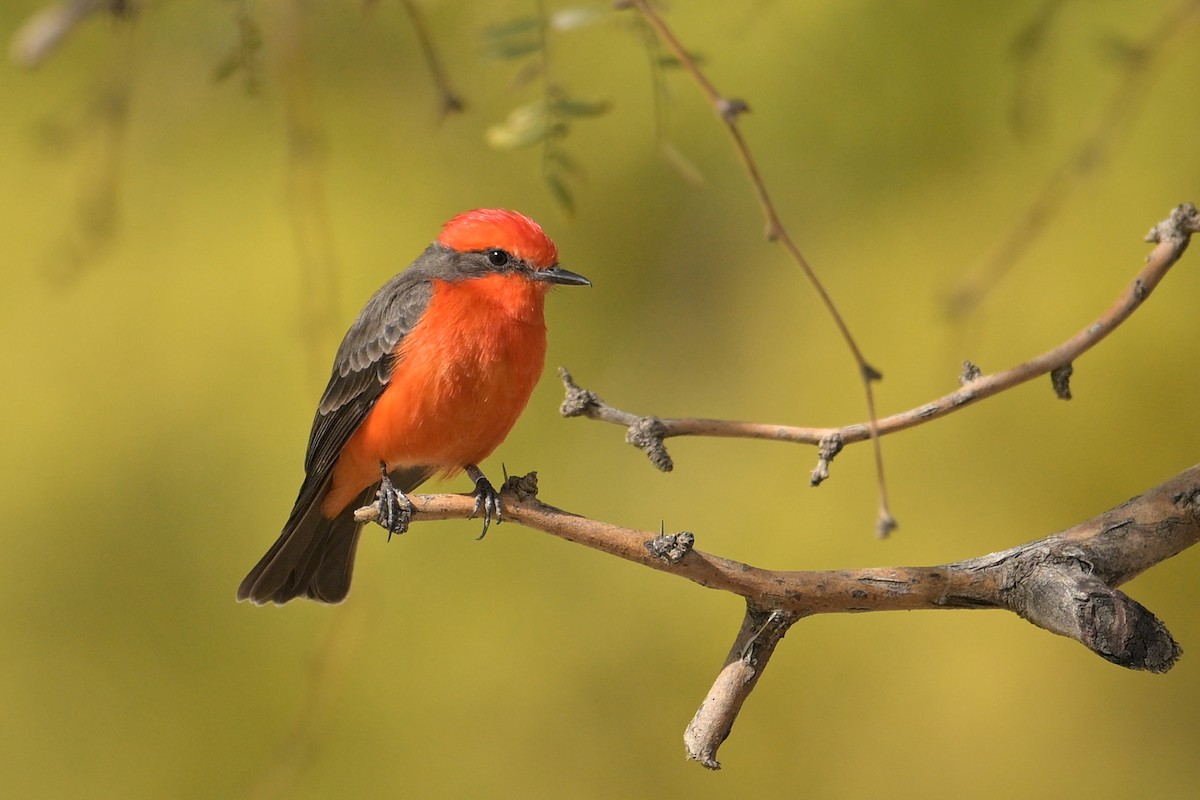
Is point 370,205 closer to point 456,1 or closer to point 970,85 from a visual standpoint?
point 456,1

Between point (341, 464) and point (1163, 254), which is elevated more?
point (1163, 254)

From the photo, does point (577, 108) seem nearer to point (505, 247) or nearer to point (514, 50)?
point (514, 50)

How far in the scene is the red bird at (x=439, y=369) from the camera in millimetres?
2891

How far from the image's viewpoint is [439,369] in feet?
9.50

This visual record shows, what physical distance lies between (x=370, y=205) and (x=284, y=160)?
0.30 m

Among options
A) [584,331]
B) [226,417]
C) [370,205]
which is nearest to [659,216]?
[584,331]

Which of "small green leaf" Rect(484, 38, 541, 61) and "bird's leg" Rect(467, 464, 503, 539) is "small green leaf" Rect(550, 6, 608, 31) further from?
"bird's leg" Rect(467, 464, 503, 539)

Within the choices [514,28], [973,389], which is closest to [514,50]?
[514,28]

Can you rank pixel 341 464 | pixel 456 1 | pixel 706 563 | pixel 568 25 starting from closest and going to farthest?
pixel 706 563
pixel 568 25
pixel 341 464
pixel 456 1

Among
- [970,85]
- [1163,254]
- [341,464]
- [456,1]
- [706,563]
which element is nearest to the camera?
[706,563]

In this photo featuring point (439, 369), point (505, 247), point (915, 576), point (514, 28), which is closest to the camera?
point (915, 576)

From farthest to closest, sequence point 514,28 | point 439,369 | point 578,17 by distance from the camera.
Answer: point 439,369 → point 514,28 → point 578,17

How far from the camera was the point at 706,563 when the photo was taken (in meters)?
2.04

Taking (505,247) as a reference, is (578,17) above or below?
above
